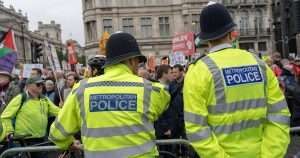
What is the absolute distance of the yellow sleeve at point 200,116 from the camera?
4094 mm

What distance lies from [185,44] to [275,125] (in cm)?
1816

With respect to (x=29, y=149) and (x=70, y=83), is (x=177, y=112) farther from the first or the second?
(x=70, y=83)

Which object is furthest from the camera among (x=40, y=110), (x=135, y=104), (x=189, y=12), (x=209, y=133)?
(x=189, y=12)

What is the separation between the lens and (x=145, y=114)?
454 cm

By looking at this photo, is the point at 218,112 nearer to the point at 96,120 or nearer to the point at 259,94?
the point at 259,94

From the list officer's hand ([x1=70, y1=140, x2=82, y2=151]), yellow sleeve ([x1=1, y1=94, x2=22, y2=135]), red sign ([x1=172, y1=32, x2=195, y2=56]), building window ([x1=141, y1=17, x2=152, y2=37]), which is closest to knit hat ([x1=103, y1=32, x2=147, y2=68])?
officer's hand ([x1=70, y1=140, x2=82, y2=151])

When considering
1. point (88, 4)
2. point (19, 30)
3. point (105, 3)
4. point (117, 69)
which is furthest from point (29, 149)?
point (19, 30)

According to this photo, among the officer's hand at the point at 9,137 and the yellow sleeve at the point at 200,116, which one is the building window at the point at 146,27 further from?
the yellow sleeve at the point at 200,116

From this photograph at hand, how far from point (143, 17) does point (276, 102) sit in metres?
84.2

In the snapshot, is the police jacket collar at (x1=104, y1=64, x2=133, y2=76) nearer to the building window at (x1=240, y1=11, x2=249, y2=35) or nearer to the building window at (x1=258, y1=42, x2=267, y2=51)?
the building window at (x1=240, y1=11, x2=249, y2=35)

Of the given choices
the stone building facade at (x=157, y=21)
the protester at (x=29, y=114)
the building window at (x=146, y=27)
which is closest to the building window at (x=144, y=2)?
the stone building facade at (x=157, y=21)

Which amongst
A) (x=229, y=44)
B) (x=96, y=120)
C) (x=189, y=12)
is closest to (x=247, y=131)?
(x=229, y=44)

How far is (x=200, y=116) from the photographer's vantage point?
4.14 meters

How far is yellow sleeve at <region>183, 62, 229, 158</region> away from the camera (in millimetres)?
4094
